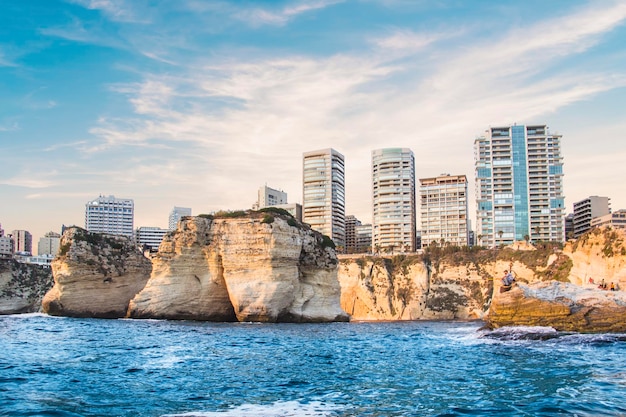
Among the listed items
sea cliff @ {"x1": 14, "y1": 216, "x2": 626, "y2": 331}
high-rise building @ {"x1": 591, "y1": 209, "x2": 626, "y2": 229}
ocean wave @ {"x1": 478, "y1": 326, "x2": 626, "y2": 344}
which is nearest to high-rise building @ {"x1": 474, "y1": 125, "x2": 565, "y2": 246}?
high-rise building @ {"x1": 591, "y1": 209, "x2": 626, "y2": 229}

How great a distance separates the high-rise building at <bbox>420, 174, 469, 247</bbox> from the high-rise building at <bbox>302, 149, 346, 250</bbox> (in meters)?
24.8

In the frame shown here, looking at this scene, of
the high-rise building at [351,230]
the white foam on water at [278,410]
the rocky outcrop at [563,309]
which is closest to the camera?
the white foam on water at [278,410]

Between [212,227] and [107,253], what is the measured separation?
14.4m

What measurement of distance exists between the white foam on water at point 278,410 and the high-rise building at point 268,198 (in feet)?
529

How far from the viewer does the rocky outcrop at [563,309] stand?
31.1m

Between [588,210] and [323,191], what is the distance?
72.5m

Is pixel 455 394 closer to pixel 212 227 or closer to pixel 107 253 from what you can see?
pixel 212 227

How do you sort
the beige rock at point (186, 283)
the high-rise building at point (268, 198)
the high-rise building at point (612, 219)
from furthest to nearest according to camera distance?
the high-rise building at point (268, 198), the high-rise building at point (612, 219), the beige rock at point (186, 283)

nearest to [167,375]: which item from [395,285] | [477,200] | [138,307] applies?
[138,307]

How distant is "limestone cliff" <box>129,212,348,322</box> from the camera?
183 ft

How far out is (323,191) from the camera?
6309 inches

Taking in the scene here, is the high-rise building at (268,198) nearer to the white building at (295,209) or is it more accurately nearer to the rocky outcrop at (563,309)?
the white building at (295,209)

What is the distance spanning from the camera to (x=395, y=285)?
95312 millimetres

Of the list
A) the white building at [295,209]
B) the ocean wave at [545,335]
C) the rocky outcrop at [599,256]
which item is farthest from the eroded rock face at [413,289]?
the white building at [295,209]
